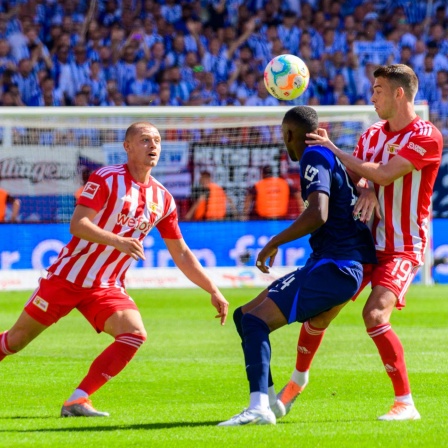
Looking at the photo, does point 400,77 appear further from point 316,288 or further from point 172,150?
point 172,150

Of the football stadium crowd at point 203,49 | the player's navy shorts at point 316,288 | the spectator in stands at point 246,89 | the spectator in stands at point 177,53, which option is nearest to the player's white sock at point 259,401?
the player's navy shorts at point 316,288

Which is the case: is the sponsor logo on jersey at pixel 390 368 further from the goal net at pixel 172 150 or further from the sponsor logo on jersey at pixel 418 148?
the goal net at pixel 172 150

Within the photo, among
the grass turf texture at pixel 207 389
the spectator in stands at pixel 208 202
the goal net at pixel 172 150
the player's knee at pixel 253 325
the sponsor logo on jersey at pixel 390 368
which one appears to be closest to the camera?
the grass turf texture at pixel 207 389

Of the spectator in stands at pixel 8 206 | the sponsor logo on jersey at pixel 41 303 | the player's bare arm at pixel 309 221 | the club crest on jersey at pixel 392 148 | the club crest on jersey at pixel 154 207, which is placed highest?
the club crest on jersey at pixel 392 148

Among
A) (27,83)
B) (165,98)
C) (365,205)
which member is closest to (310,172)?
(365,205)

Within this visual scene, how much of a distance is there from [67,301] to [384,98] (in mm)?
2686

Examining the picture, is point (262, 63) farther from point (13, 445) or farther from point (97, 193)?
point (13, 445)

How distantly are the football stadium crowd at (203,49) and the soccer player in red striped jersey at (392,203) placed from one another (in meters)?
15.6

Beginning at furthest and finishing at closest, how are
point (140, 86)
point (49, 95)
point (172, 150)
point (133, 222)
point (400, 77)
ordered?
1. point (140, 86)
2. point (49, 95)
3. point (172, 150)
4. point (133, 222)
5. point (400, 77)

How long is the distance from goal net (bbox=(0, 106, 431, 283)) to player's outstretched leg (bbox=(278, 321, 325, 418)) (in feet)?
40.2

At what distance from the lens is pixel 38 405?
7.66m

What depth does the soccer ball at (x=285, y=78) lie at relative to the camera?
9141 millimetres

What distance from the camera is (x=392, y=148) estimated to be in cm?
712

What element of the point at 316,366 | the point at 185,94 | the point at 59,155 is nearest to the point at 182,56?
the point at 185,94
